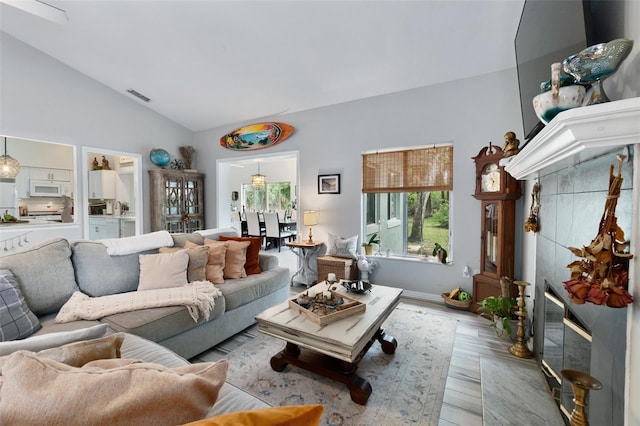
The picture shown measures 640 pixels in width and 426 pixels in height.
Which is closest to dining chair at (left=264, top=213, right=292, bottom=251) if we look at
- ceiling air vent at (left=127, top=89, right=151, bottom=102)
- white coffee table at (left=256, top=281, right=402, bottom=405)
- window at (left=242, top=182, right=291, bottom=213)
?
window at (left=242, top=182, right=291, bottom=213)

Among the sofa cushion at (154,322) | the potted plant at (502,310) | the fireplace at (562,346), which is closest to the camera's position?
the fireplace at (562,346)

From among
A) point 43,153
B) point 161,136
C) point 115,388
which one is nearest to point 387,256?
point 115,388

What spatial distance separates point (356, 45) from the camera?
2828mm

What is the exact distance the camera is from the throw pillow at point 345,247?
3846 millimetres

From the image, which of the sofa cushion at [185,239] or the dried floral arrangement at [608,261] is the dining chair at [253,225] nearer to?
the sofa cushion at [185,239]

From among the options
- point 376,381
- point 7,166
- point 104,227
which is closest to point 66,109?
point 7,166

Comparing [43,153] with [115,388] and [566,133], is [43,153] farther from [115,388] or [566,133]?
[566,133]

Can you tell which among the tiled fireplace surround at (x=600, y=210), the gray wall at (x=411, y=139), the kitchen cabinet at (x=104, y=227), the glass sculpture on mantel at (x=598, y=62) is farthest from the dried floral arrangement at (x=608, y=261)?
the kitchen cabinet at (x=104, y=227)

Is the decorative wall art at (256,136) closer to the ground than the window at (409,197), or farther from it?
farther from it

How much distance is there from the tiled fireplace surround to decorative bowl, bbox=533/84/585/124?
0.42 ft

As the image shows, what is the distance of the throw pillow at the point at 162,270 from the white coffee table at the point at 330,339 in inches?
35.7

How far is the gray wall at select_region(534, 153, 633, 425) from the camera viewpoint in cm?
96

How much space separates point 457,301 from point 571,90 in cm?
258

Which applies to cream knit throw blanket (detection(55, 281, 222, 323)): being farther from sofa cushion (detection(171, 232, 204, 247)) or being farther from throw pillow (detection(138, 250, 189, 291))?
sofa cushion (detection(171, 232, 204, 247))
